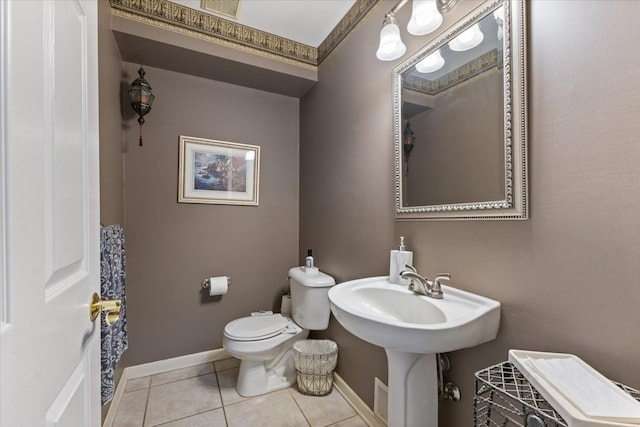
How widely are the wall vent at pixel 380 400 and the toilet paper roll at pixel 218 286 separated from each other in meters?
1.27

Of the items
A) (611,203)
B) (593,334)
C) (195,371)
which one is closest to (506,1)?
(611,203)

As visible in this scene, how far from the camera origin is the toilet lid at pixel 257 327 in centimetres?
176

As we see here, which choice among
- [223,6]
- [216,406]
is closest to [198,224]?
[216,406]

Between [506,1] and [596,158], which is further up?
[506,1]

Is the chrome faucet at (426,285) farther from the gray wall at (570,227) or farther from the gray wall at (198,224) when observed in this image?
the gray wall at (198,224)

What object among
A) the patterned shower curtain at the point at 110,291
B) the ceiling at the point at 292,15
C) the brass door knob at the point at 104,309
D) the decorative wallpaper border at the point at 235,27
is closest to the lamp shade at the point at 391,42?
the decorative wallpaper border at the point at 235,27

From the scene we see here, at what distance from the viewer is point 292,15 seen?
72.5 inches

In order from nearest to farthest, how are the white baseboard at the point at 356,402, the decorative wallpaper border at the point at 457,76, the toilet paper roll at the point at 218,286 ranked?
1. the decorative wallpaper border at the point at 457,76
2. the white baseboard at the point at 356,402
3. the toilet paper roll at the point at 218,286

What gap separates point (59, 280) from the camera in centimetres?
51

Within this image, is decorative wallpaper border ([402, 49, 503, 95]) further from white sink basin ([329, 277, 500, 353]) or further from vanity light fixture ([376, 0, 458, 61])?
white sink basin ([329, 277, 500, 353])

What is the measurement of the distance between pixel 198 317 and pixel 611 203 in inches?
95.3

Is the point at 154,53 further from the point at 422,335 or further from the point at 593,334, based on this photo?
the point at 593,334

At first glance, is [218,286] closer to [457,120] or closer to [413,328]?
[413,328]

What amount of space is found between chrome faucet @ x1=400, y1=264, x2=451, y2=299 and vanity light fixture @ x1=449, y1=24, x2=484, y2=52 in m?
0.91
